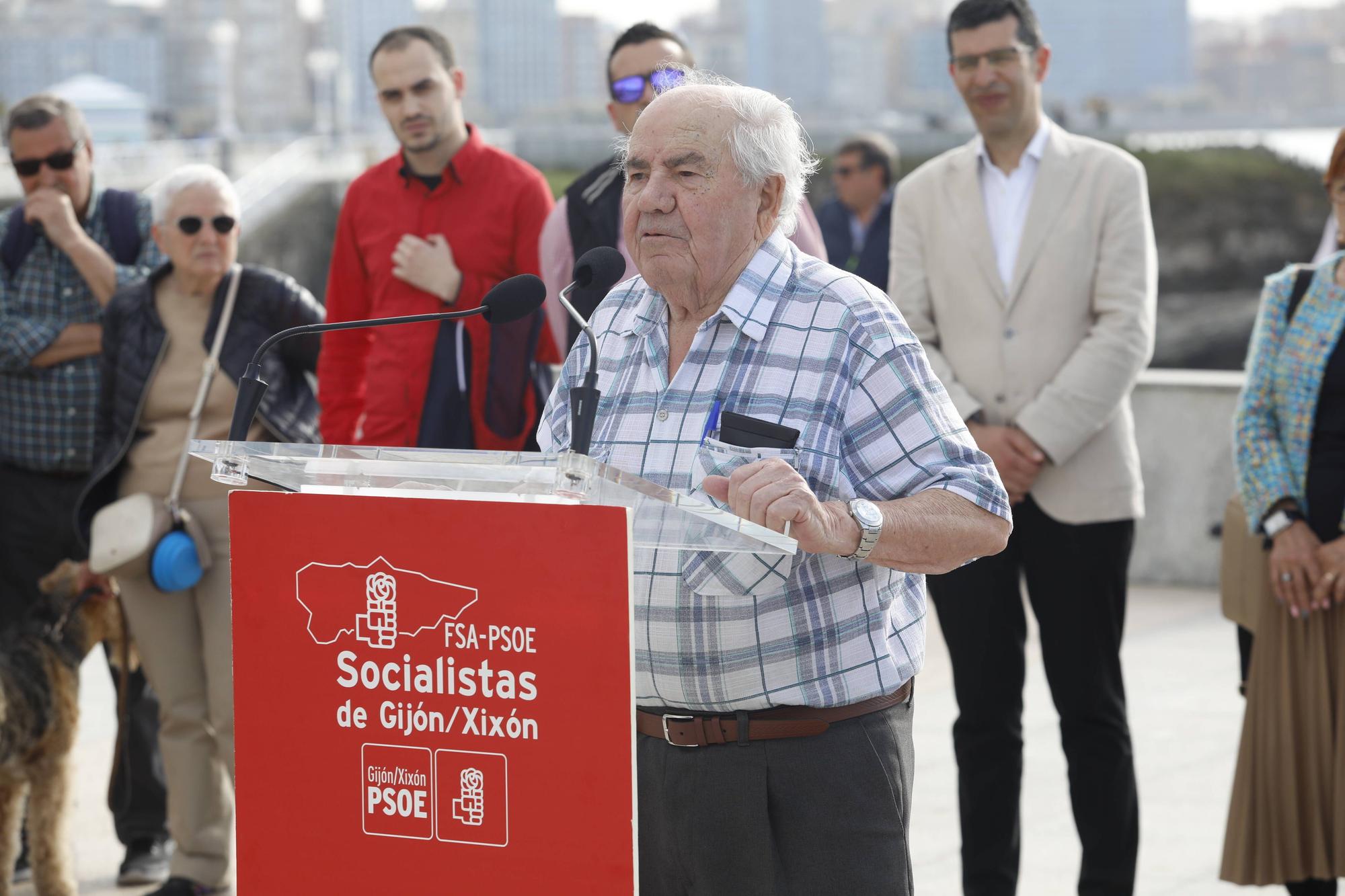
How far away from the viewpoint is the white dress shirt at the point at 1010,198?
13.2ft

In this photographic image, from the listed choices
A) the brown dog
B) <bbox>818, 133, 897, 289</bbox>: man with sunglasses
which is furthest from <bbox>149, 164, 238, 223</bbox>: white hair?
<bbox>818, 133, 897, 289</bbox>: man with sunglasses

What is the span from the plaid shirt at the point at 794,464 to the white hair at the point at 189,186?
2479mm

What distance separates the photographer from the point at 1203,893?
4328 millimetres

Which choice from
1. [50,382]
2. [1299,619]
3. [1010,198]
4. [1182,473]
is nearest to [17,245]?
[50,382]

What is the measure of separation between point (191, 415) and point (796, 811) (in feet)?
8.69

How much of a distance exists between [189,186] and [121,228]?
28.4 inches

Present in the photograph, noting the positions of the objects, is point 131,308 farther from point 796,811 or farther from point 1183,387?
point 1183,387

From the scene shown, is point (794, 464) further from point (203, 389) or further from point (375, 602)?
point (203, 389)

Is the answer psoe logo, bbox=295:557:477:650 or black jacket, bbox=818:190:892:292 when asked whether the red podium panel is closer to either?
psoe logo, bbox=295:557:477:650

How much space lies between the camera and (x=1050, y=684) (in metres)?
3.94

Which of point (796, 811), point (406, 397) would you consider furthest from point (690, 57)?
point (796, 811)

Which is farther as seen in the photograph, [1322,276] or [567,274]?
[567,274]

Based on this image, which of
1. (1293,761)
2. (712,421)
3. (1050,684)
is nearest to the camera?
(712,421)

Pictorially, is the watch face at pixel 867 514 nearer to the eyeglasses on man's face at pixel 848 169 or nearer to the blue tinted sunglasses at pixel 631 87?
the blue tinted sunglasses at pixel 631 87
